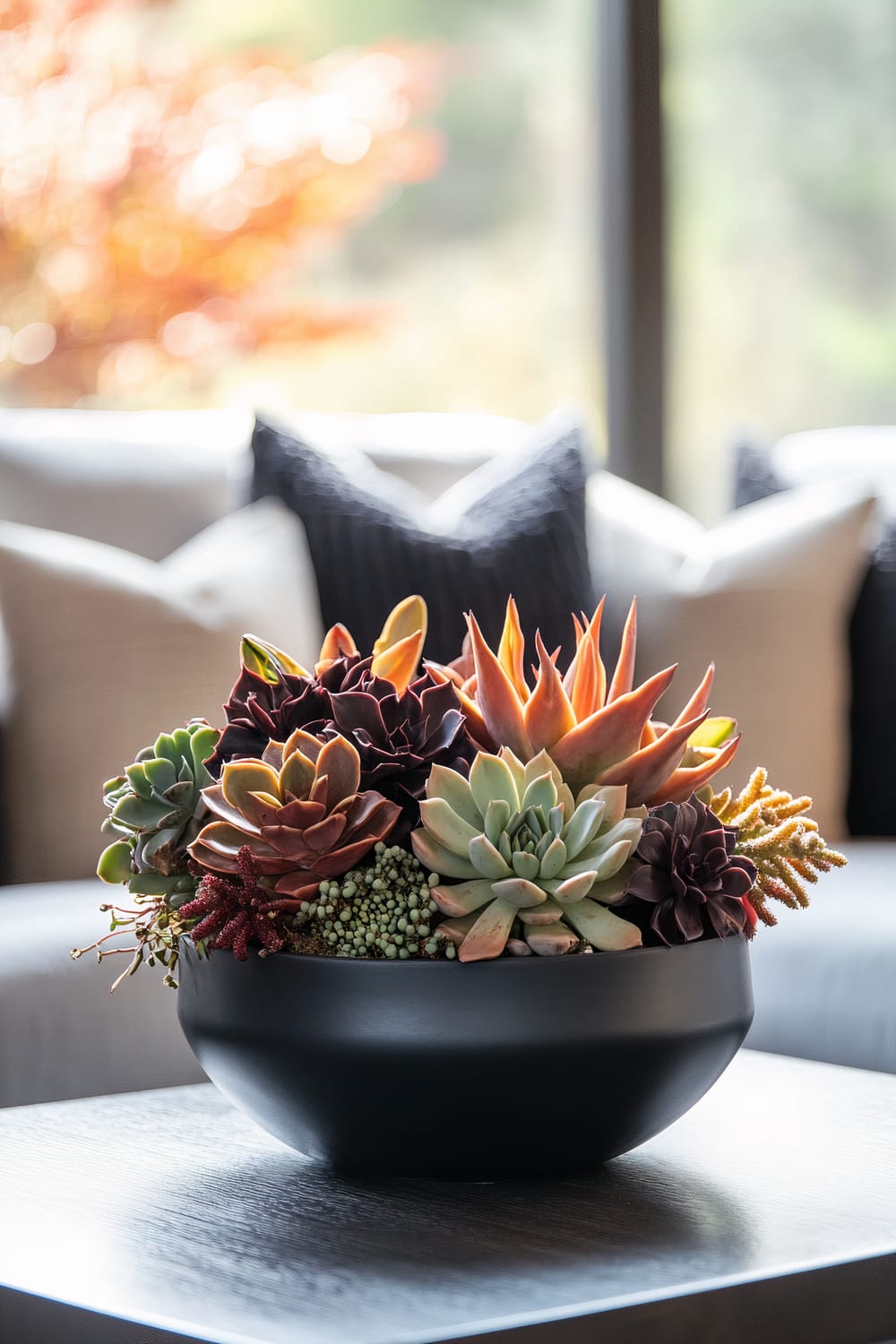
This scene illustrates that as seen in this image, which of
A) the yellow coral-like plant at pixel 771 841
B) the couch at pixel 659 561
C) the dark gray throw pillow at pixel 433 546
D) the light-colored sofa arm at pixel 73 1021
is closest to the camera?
the yellow coral-like plant at pixel 771 841

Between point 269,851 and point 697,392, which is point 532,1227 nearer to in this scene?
point 269,851

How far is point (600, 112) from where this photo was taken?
10.3 ft

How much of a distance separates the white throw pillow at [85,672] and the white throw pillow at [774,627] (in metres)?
0.56

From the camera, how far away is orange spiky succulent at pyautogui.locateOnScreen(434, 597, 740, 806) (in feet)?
2.55

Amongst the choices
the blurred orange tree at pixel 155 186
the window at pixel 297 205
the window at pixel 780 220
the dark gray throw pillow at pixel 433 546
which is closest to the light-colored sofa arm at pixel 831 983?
the dark gray throw pillow at pixel 433 546

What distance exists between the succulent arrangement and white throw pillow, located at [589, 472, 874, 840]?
4.05 ft

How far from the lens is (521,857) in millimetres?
735

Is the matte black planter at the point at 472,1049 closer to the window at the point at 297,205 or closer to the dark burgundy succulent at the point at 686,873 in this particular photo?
the dark burgundy succulent at the point at 686,873

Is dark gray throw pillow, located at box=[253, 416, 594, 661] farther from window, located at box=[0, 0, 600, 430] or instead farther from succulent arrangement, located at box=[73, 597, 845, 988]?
window, located at box=[0, 0, 600, 430]

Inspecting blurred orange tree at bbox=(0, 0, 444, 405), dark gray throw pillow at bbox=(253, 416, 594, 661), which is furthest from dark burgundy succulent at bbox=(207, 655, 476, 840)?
blurred orange tree at bbox=(0, 0, 444, 405)

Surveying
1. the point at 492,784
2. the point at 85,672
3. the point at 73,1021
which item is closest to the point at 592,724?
the point at 492,784

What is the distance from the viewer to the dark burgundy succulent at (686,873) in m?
0.76

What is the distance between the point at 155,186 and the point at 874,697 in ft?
7.63

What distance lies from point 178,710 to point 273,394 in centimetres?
219
